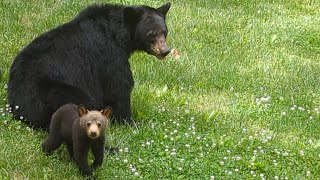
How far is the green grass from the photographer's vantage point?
662cm

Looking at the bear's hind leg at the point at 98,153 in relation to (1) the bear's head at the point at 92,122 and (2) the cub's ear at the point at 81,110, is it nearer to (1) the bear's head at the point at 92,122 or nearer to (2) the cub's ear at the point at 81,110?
(1) the bear's head at the point at 92,122

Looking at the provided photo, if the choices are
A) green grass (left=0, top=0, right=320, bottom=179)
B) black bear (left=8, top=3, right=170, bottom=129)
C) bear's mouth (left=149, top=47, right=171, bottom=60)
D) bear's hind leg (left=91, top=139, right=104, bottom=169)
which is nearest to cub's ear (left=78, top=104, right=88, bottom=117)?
bear's hind leg (left=91, top=139, right=104, bottom=169)

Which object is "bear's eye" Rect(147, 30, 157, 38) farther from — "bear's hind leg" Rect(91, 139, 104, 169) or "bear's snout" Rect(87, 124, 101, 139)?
"bear's snout" Rect(87, 124, 101, 139)

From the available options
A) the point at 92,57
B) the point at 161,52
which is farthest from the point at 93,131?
the point at 161,52

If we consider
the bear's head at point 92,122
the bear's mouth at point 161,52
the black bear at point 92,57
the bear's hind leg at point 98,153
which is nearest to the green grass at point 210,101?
the bear's hind leg at point 98,153

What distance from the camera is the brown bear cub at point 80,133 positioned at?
224 inches

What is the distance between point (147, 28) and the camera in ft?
25.1

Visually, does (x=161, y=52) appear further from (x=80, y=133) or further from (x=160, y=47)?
(x=80, y=133)

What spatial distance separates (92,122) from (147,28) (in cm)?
233

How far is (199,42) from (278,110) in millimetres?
3266

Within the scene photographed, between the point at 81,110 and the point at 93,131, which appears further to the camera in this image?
the point at 81,110

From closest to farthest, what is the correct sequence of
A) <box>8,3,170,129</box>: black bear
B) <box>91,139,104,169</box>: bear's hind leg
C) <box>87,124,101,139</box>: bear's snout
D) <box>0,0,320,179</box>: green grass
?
1. <box>87,124,101,139</box>: bear's snout
2. <box>91,139,104,169</box>: bear's hind leg
3. <box>0,0,320,179</box>: green grass
4. <box>8,3,170,129</box>: black bear

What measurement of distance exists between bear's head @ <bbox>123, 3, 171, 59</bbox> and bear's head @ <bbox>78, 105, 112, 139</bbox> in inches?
83.0

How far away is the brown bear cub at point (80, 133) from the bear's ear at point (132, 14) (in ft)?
5.81
